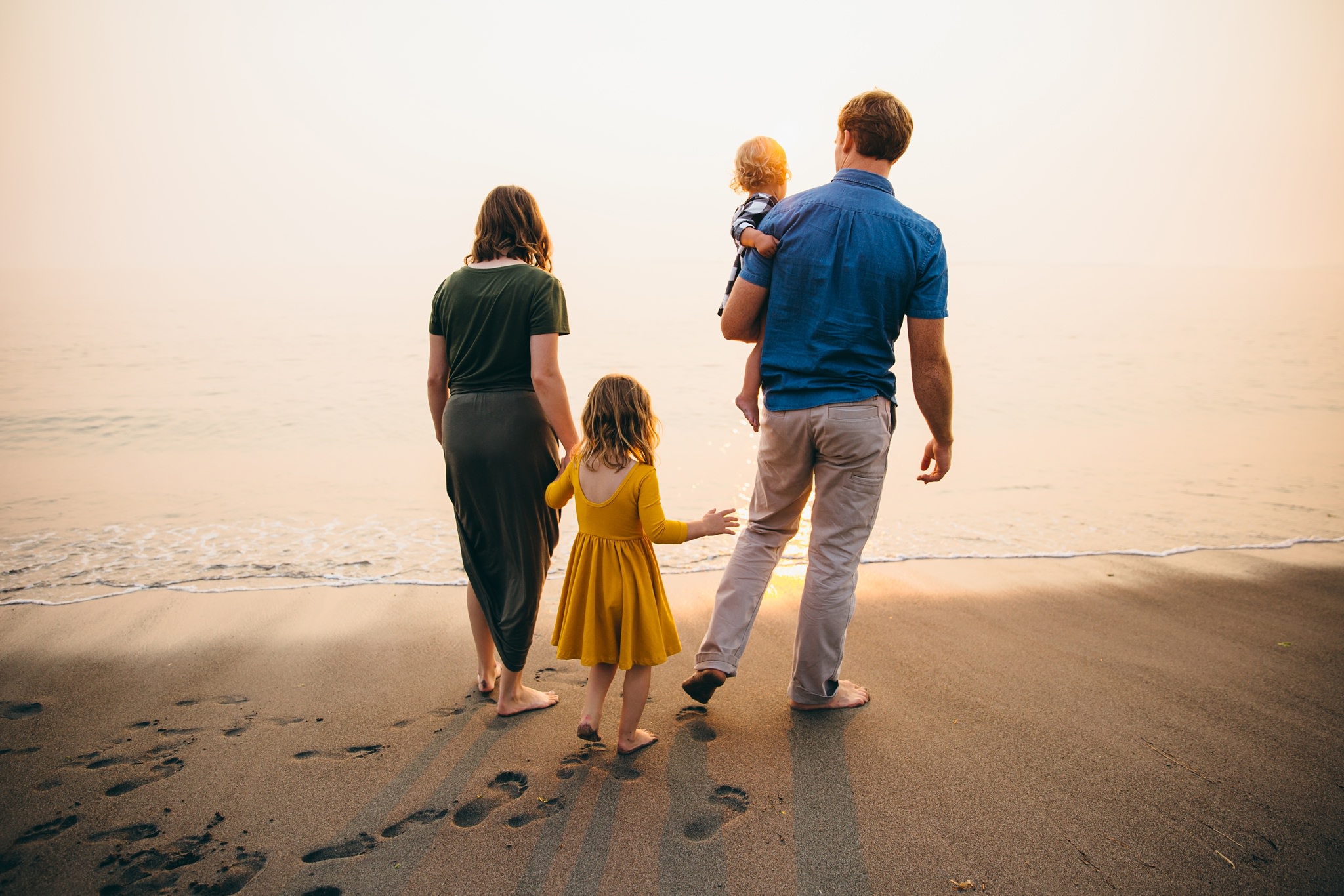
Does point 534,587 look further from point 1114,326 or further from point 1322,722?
point 1114,326

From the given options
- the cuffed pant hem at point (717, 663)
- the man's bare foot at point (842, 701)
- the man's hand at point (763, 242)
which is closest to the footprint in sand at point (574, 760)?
the cuffed pant hem at point (717, 663)

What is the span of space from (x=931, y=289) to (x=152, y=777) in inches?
107

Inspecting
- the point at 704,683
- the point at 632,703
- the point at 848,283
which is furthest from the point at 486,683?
the point at 848,283

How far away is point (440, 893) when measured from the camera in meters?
1.71

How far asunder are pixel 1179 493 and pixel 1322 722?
4445 mm

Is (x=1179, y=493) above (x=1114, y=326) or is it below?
below

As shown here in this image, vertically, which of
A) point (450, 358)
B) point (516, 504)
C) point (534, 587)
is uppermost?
point (450, 358)

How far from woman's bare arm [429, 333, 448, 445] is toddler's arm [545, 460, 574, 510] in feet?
1.45

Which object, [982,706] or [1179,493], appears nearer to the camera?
[982,706]

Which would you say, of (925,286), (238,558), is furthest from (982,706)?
(238,558)

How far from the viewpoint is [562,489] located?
2305 mm

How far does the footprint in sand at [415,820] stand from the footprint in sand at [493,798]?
0.04 meters

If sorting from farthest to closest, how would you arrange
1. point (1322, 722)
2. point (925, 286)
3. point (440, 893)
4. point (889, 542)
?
point (889, 542), point (1322, 722), point (925, 286), point (440, 893)

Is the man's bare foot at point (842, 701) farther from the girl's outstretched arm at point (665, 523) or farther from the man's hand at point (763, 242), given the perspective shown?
the man's hand at point (763, 242)
